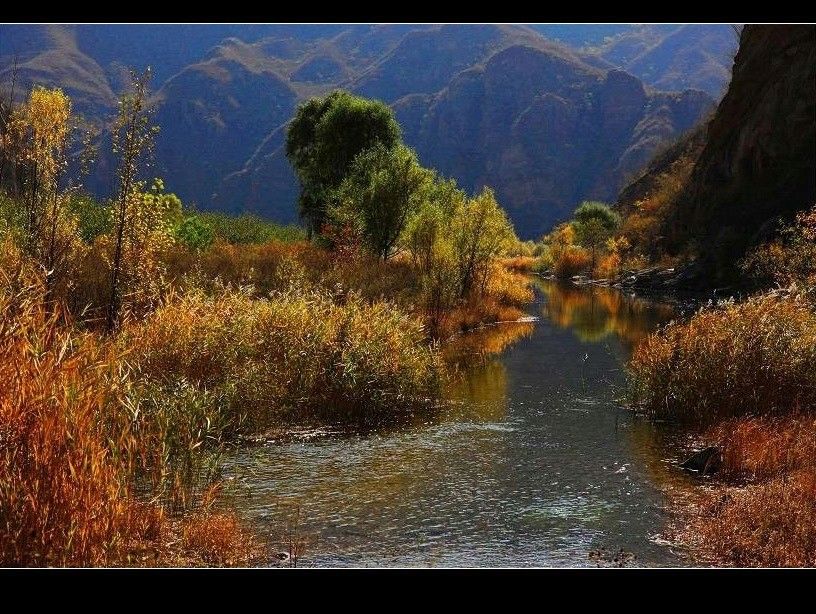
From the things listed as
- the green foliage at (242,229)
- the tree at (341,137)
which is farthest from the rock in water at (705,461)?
the tree at (341,137)

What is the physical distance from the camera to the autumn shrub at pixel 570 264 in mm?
88188

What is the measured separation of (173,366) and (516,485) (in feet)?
28.5

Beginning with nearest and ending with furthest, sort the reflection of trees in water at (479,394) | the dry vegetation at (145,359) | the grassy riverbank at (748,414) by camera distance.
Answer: the dry vegetation at (145,359) → the grassy riverbank at (748,414) → the reflection of trees in water at (479,394)

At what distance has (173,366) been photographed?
17594 mm

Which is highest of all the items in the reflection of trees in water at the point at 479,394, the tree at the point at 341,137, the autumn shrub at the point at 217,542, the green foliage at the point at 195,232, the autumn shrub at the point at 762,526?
the tree at the point at 341,137

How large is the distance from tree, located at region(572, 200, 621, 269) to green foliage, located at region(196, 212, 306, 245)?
39.4 meters

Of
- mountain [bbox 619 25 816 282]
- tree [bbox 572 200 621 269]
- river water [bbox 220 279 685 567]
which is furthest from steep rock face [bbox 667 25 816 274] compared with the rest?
river water [bbox 220 279 685 567]

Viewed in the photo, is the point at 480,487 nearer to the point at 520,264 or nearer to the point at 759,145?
the point at 759,145

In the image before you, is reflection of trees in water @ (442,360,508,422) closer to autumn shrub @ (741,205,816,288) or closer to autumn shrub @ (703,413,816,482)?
autumn shrub @ (703,413,816,482)

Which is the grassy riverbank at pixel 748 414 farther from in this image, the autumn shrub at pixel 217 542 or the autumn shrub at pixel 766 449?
the autumn shrub at pixel 217 542

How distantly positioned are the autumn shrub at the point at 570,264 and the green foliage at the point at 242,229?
132 feet
